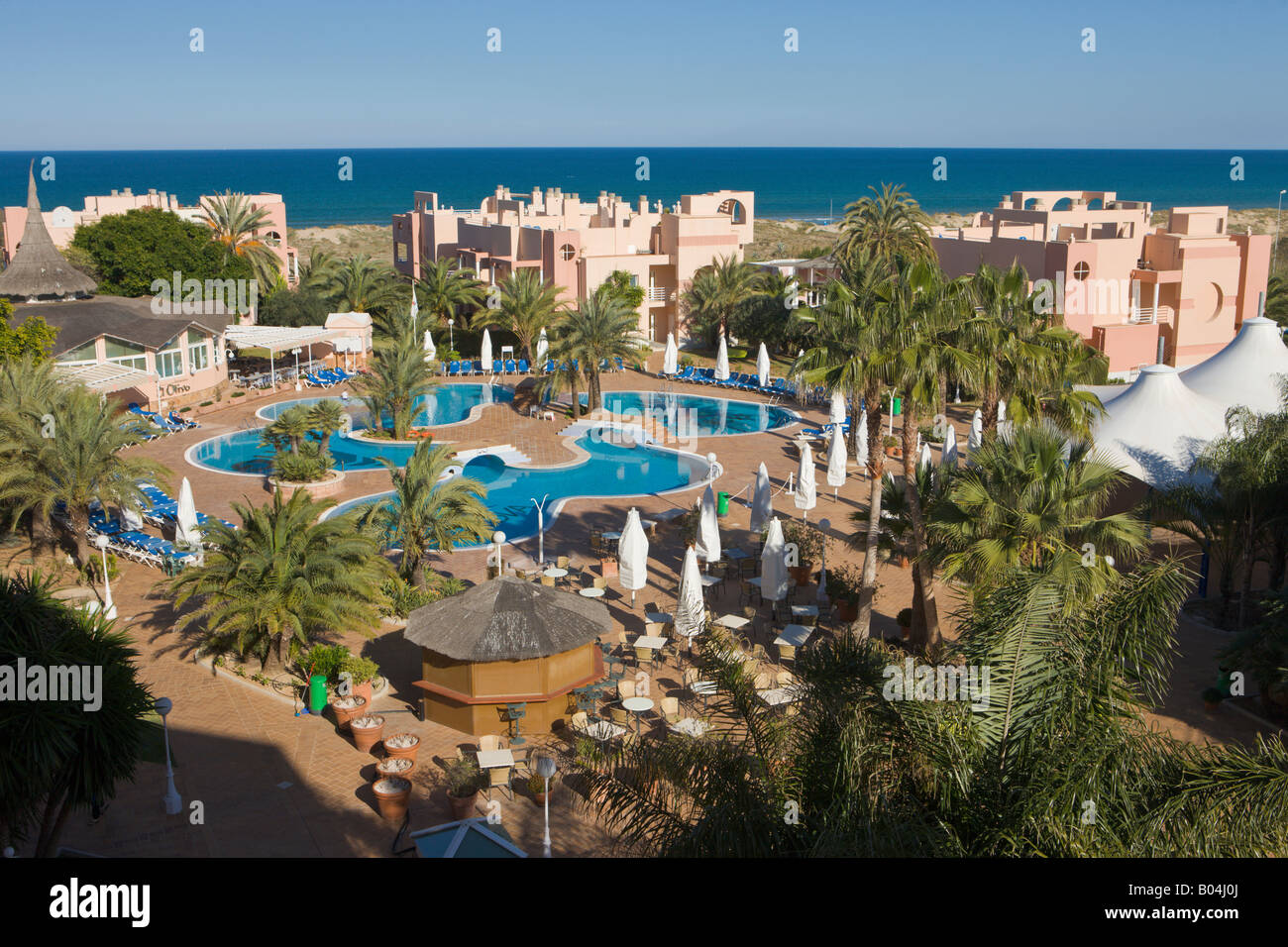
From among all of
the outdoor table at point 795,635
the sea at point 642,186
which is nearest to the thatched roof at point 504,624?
the outdoor table at point 795,635

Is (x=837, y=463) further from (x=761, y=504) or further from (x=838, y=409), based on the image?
(x=838, y=409)

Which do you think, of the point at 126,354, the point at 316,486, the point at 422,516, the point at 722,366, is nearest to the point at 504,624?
the point at 422,516

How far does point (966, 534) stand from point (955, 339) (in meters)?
2.95

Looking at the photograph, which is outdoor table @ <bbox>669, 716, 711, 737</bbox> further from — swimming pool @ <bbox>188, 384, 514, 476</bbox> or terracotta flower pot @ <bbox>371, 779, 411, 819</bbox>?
swimming pool @ <bbox>188, 384, 514, 476</bbox>

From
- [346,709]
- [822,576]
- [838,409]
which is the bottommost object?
[346,709]

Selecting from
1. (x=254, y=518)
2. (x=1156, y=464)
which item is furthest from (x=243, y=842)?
(x=1156, y=464)

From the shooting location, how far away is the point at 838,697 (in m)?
7.82

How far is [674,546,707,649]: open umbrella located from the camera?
1501 centimetres

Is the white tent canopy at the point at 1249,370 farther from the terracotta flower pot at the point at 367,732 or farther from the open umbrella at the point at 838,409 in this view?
the terracotta flower pot at the point at 367,732

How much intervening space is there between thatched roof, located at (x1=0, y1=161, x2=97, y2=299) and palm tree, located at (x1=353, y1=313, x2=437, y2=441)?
12097 millimetres

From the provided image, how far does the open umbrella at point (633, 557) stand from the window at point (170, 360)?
20327 mm

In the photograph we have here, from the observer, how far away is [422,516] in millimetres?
17000

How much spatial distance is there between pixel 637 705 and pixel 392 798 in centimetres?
327
